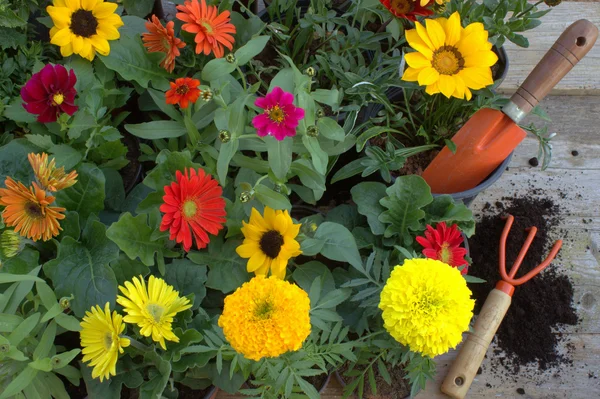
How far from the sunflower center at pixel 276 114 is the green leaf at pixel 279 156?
2.6 inches

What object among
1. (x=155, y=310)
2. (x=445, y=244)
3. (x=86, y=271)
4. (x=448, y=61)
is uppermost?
(x=448, y=61)

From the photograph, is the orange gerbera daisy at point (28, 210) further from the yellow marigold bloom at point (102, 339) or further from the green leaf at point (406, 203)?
the green leaf at point (406, 203)

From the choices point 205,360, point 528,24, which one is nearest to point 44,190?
point 205,360

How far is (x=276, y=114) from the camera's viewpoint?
0.75 m

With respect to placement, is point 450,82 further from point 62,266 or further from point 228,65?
point 62,266

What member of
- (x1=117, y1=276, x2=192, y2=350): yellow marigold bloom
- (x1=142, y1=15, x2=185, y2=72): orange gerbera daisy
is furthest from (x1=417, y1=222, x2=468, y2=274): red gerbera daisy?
(x1=142, y1=15, x2=185, y2=72): orange gerbera daisy

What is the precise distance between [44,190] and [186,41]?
1.30ft

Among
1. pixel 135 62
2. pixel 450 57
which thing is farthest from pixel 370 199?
pixel 135 62

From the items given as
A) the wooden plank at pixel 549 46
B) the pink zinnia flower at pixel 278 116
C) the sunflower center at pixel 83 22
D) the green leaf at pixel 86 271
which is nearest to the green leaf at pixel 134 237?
the green leaf at pixel 86 271

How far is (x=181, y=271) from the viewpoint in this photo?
88cm

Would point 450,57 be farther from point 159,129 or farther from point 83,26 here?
point 83,26

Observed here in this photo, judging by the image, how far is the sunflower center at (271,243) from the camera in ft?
2.69

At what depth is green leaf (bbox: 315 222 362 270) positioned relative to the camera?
2.82 feet

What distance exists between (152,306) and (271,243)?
0.67 ft
